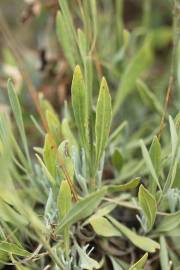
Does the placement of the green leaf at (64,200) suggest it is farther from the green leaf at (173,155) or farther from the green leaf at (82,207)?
the green leaf at (173,155)

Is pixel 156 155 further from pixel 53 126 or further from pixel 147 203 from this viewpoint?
pixel 53 126

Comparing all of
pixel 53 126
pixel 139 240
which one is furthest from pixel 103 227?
pixel 53 126

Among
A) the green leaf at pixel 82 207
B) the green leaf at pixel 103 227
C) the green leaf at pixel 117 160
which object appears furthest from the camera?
the green leaf at pixel 117 160

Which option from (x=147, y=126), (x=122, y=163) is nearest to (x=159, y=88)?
(x=147, y=126)

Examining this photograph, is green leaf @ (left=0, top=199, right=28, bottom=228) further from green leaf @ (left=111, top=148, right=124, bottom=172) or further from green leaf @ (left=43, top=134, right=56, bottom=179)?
green leaf @ (left=111, top=148, right=124, bottom=172)

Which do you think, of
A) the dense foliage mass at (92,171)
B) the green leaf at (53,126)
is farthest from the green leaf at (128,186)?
the green leaf at (53,126)

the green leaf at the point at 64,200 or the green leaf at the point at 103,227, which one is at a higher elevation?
the green leaf at the point at 64,200

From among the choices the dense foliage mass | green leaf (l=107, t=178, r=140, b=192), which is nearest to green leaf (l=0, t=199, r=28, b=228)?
the dense foliage mass

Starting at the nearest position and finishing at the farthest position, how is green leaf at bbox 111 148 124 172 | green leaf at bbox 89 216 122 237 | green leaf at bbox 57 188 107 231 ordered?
1. green leaf at bbox 57 188 107 231
2. green leaf at bbox 89 216 122 237
3. green leaf at bbox 111 148 124 172
